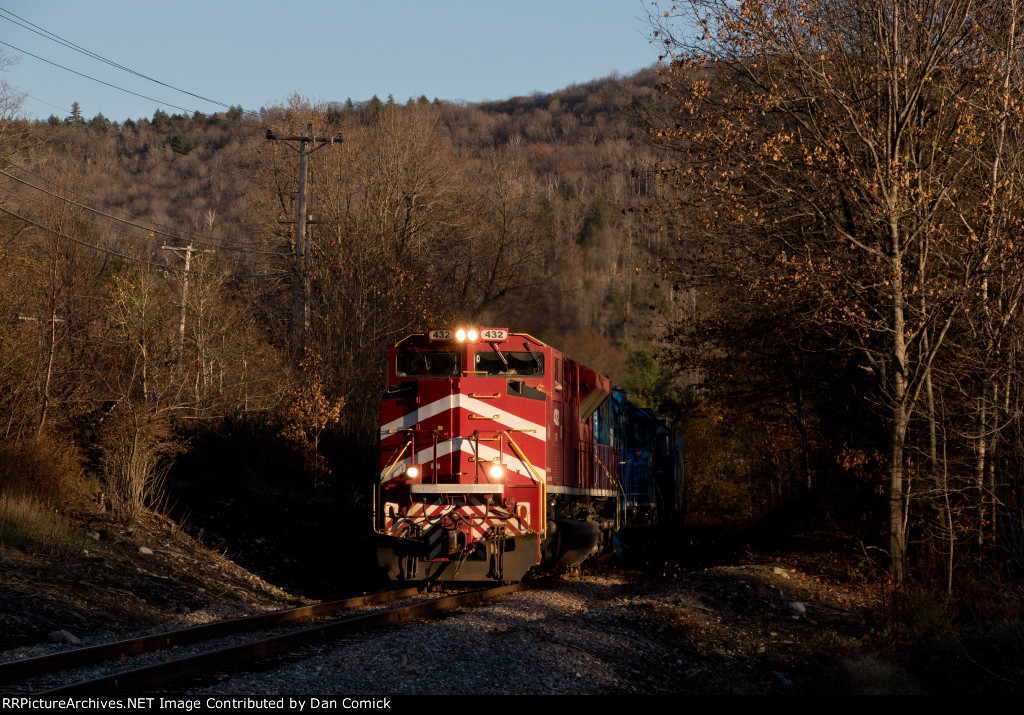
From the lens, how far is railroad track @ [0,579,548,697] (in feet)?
24.7

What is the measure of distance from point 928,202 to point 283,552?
12.9m

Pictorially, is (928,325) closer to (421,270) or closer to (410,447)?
(410,447)

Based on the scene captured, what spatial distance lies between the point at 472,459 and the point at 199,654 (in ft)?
19.0

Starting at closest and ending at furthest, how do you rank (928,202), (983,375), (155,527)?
(983,375) < (928,202) < (155,527)

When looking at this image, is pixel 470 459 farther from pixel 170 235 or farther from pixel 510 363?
pixel 170 235

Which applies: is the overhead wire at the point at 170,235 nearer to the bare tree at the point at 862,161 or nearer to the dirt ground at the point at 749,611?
the dirt ground at the point at 749,611

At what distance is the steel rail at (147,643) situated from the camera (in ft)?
25.8

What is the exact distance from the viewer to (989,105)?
14531 mm

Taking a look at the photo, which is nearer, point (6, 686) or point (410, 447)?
point (6, 686)

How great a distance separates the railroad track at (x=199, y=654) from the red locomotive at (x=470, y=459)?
1000 mm

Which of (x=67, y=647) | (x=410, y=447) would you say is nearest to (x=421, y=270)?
(x=410, y=447)

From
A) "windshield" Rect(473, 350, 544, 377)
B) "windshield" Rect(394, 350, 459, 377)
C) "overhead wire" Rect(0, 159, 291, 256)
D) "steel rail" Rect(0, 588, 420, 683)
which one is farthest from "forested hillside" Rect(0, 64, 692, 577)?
"steel rail" Rect(0, 588, 420, 683)

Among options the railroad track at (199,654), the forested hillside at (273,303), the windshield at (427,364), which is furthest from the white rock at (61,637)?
the forested hillside at (273,303)

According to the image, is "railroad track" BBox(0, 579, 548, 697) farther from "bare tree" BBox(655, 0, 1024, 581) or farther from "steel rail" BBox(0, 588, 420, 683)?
"bare tree" BBox(655, 0, 1024, 581)
